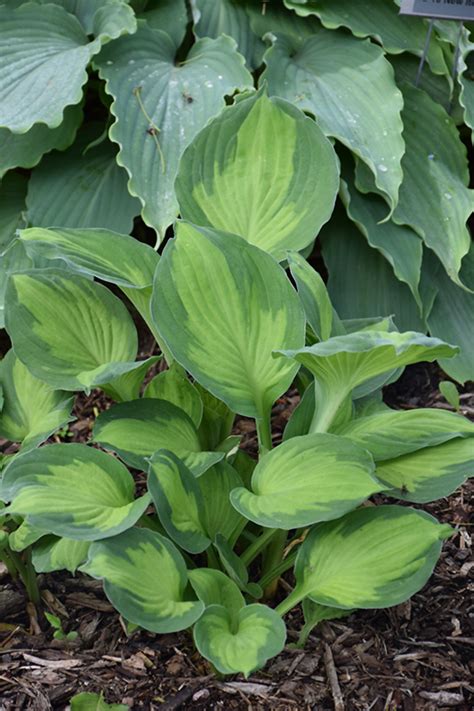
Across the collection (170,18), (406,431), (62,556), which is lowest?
(62,556)

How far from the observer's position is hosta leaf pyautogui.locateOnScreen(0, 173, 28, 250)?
2.16 m

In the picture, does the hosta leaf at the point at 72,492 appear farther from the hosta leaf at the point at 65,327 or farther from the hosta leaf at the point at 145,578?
the hosta leaf at the point at 65,327

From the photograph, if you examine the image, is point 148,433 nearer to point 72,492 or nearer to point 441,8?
point 72,492

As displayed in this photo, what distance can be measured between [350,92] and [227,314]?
1.00 meters

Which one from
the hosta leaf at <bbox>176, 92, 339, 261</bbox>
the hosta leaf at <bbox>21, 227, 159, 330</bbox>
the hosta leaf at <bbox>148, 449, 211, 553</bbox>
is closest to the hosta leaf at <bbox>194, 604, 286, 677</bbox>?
the hosta leaf at <bbox>148, 449, 211, 553</bbox>

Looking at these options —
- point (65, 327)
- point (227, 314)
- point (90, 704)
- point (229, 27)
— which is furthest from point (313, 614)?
point (229, 27)

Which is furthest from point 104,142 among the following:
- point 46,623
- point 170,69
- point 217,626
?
point 217,626

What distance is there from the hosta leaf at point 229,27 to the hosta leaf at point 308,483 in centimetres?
138

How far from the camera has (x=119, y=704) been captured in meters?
1.25

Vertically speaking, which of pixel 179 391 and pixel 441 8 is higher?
pixel 441 8

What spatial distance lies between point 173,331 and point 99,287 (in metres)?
0.25

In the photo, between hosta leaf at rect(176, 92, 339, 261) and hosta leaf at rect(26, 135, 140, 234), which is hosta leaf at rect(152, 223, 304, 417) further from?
hosta leaf at rect(26, 135, 140, 234)

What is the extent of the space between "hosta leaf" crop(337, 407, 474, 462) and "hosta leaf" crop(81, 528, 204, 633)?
36 centimetres

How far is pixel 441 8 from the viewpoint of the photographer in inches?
74.2
